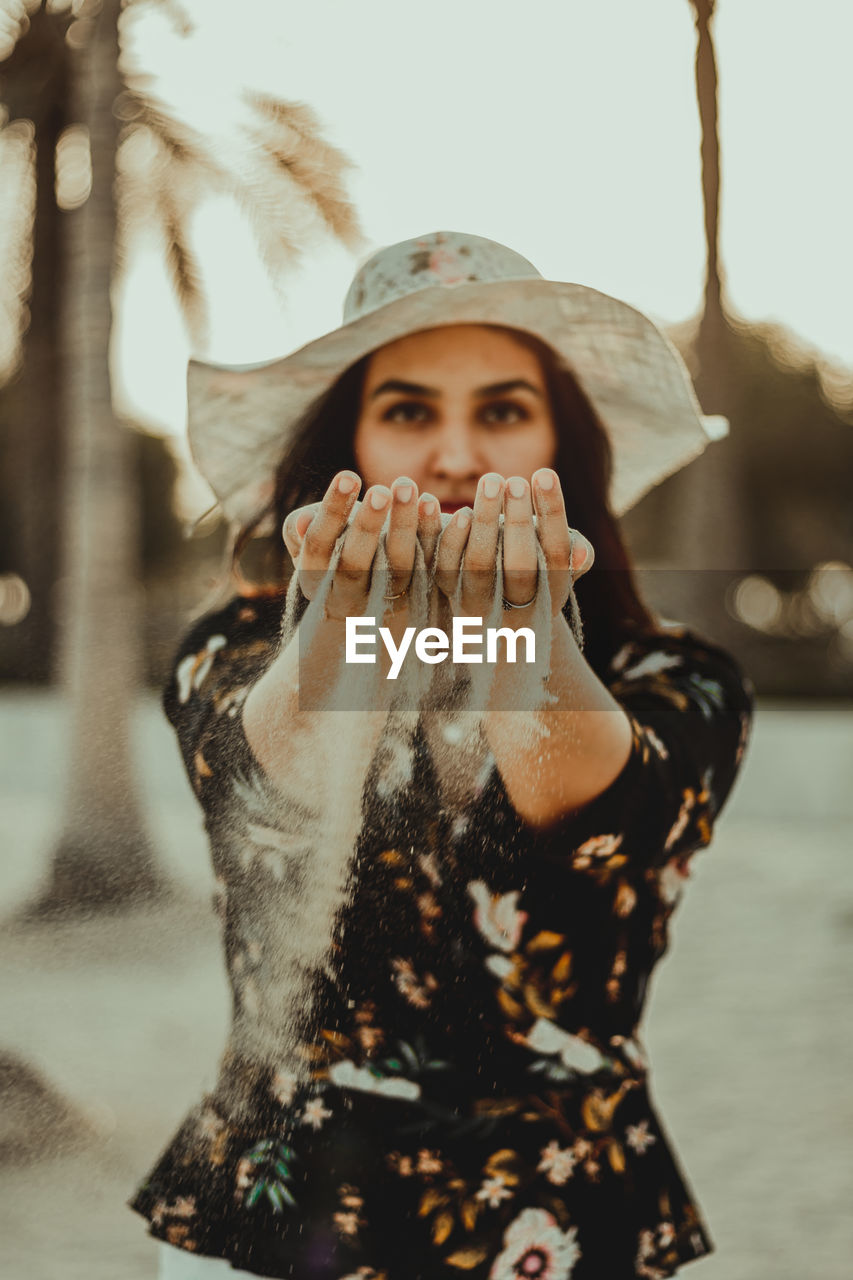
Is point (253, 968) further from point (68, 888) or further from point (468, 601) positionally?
point (68, 888)

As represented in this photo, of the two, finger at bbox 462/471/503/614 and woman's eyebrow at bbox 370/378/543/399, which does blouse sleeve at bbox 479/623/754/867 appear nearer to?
finger at bbox 462/471/503/614

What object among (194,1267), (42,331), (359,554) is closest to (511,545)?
(359,554)

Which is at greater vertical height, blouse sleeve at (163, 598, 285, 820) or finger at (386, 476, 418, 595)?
finger at (386, 476, 418, 595)

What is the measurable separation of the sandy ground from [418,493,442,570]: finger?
62 cm

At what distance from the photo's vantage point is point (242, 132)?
3.37 m

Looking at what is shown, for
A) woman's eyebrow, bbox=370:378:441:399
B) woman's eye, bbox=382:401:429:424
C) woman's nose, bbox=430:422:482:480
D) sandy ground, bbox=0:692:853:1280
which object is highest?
woman's eyebrow, bbox=370:378:441:399

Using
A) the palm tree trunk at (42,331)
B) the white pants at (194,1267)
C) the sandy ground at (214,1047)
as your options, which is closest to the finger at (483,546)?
the sandy ground at (214,1047)

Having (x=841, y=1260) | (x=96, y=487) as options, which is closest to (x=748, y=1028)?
(x=841, y=1260)

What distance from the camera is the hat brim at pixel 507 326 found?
1.47 meters

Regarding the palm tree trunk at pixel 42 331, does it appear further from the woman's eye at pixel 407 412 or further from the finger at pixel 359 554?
the finger at pixel 359 554

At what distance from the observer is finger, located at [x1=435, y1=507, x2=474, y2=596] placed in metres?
1.16

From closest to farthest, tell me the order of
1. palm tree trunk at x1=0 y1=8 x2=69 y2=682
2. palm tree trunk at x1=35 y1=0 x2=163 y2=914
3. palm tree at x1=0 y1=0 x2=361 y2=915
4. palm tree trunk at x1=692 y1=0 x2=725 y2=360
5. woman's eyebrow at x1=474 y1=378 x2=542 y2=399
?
woman's eyebrow at x1=474 y1=378 x2=542 y2=399
palm tree at x1=0 y1=0 x2=361 y2=915
palm tree trunk at x1=35 y1=0 x2=163 y2=914
palm tree trunk at x1=692 y1=0 x2=725 y2=360
palm tree trunk at x1=0 y1=8 x2=69 y2=682

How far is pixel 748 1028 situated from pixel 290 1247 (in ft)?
16.5

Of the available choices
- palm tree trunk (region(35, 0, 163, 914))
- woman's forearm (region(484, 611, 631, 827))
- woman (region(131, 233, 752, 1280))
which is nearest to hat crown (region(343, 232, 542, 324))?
woman (region(131, 233, 752, 1280))
